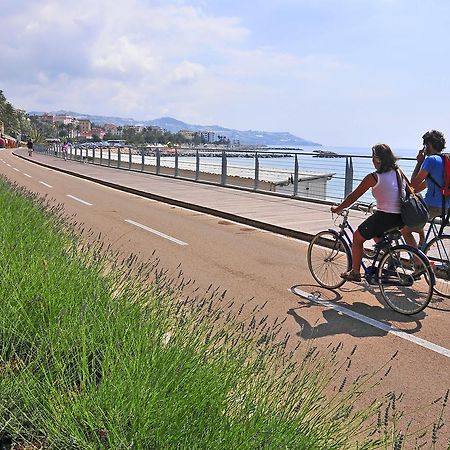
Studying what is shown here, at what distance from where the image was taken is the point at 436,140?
267 inches

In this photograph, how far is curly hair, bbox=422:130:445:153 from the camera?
6.77 meters

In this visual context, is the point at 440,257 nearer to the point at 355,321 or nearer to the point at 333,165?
the point at 355,321

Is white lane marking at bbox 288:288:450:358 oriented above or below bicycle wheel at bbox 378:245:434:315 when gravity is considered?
below

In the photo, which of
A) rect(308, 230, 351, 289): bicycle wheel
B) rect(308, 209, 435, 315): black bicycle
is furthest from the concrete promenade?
rect(308, 209, 435, 315): black bicycle

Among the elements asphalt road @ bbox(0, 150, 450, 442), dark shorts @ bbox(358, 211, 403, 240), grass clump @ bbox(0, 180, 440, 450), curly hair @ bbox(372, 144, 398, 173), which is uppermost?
curly hair @ bbox(372, 144, 398, 173)

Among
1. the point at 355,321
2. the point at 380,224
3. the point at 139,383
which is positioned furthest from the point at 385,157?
the point at 139,383

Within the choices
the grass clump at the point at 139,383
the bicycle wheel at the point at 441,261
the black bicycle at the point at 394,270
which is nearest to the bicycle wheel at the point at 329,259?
the black bicycle at the point at 394,270

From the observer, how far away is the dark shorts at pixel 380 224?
6277 mm

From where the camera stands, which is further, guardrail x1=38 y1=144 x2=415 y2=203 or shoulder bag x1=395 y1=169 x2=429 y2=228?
guardrail x1=38 y1=144 x2=415 y2=203

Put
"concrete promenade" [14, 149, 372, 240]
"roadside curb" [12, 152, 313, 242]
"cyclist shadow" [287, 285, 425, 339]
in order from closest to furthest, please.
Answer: "cyclist shadow" [287, 285, 425, 339]
"roadside curb" [12, 152, 313, 242]
"concrete promenade" [14, 149, 372, 240]

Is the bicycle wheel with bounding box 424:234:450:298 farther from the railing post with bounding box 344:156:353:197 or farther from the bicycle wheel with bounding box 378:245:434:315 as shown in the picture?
the railing post with bounding box 344:156:353:197

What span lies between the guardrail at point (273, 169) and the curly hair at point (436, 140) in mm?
1694

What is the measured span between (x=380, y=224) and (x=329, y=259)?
0.95 m

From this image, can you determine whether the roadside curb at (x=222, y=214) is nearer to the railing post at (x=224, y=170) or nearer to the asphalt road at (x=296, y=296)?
the asphalt road at (x=296, y=296)
